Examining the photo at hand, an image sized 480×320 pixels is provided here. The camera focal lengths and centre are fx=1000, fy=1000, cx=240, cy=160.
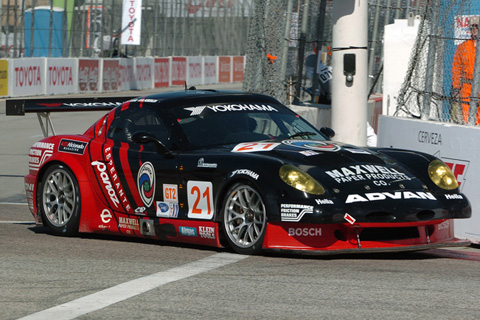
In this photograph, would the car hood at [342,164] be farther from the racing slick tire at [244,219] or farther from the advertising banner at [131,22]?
the advertising banner at [131,22]

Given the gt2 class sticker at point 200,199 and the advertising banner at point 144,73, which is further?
the advertising banner at point 144,73

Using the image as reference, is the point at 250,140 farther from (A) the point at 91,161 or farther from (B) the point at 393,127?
(B) the point at 393,127

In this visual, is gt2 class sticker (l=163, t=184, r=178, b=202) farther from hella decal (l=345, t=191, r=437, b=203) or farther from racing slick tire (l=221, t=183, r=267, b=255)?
hella decal (l=345, t=191, r=437, b=203)

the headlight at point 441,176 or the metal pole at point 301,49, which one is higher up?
the metal pole at point 301,49

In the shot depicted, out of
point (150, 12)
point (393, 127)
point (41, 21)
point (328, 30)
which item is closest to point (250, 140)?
point (393, 127)

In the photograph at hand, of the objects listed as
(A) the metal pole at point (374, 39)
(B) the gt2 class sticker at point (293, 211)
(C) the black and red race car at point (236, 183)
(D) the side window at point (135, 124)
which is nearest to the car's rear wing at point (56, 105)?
(C) the black and red race car at point (236, 183)

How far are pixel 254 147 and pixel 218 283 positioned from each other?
1834 mm

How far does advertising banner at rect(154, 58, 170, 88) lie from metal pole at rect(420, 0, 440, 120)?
99.2ft

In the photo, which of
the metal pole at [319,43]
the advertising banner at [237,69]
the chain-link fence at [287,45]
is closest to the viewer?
the chain-link fence at [287,45]

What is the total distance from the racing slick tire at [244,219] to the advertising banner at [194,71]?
1424 inches

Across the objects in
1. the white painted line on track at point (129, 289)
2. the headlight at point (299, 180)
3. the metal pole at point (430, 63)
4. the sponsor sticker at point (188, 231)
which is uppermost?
the metal pole at point (430, 63)

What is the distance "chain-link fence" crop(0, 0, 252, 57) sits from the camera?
115ft

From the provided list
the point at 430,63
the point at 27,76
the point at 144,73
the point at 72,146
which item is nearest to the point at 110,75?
the point at 144,73

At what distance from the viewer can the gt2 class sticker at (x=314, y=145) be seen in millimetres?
7676
